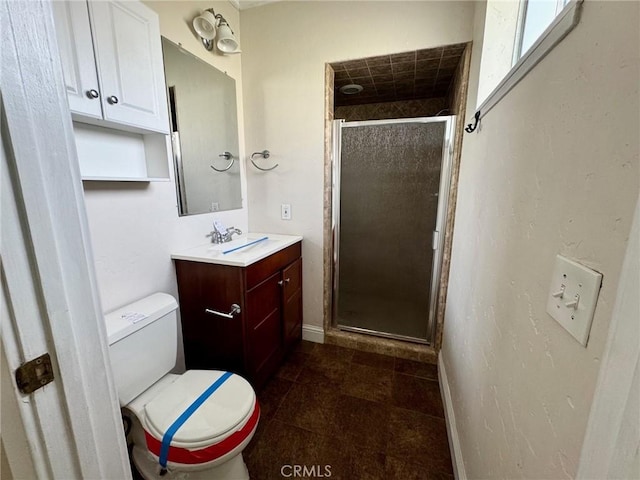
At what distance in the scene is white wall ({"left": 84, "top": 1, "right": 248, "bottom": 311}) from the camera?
3.75 feet

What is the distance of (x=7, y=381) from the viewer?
421 millimetres

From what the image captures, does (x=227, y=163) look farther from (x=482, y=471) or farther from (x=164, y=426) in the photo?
(x=482, y=471)

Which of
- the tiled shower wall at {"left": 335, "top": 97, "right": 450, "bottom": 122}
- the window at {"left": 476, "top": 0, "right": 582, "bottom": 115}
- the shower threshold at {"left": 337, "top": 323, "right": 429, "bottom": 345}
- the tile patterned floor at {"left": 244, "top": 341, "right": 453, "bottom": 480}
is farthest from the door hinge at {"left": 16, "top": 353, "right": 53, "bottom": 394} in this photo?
the tiled shower wall at {"left": 335, "top": 97, "right": 450, "bottom": 122}

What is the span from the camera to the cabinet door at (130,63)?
99 centimetres

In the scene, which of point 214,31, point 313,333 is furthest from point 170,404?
point 214,31

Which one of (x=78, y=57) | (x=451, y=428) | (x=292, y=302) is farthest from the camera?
(x=292, y=302)

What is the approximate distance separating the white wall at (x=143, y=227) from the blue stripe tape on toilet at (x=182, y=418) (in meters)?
0.57

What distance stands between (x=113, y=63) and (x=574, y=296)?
5.12ft

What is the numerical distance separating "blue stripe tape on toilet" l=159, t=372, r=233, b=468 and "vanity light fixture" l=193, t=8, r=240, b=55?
6.15 feet

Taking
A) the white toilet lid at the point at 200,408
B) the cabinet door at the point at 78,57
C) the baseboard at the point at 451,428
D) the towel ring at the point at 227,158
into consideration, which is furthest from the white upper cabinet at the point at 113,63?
the baseboard at the point at 451,428

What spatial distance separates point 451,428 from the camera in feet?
4.30

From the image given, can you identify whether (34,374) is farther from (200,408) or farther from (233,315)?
(233,315)

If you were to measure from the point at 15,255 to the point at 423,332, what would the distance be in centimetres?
222

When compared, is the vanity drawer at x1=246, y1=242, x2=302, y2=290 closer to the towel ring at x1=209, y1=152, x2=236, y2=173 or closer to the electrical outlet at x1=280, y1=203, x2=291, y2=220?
the electrical outlet at x1=280, y1=203, x2=291, y2=220
